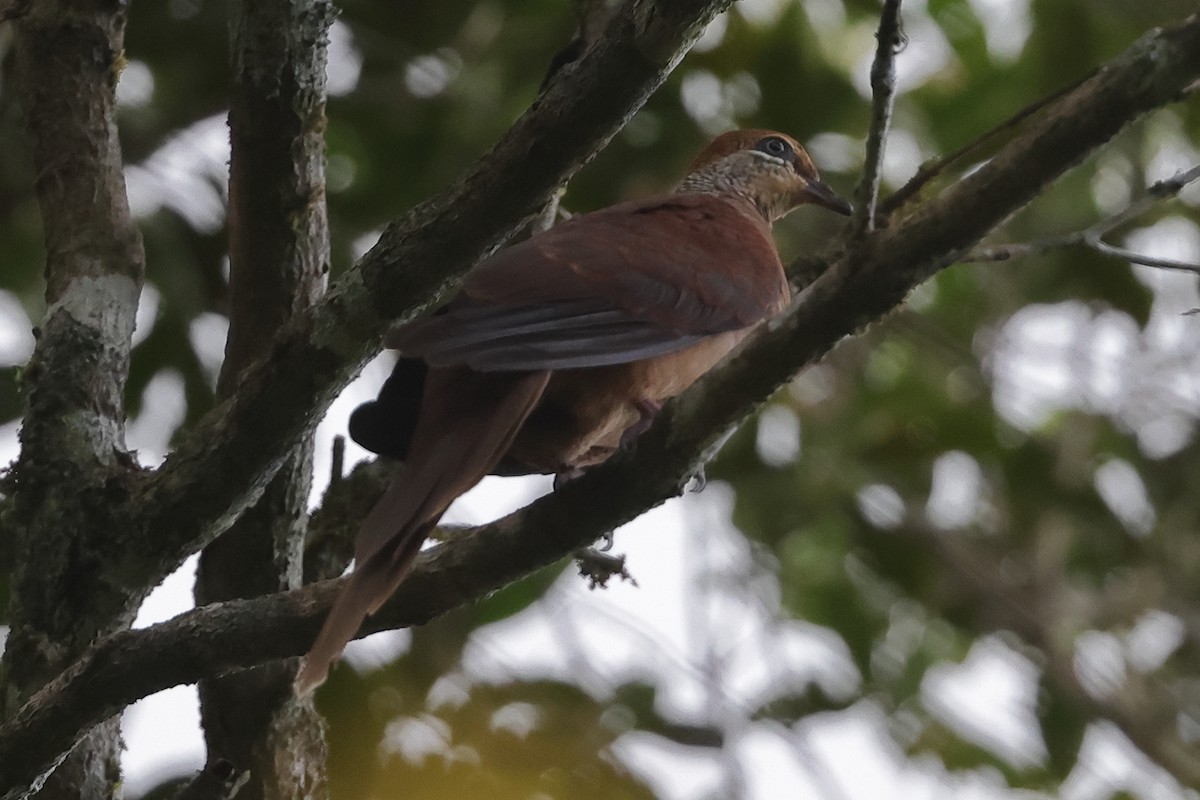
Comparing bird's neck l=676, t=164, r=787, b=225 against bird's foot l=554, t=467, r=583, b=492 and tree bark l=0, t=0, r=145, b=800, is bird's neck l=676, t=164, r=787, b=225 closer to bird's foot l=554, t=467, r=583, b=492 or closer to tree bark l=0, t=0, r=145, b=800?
bird's foot l=554, t=467, r=583, b=492

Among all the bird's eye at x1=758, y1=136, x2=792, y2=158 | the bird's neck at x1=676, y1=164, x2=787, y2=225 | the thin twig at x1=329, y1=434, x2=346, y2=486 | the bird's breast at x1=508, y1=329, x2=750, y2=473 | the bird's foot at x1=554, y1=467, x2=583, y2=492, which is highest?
the bird's eye at x1=758, y1=136, x2=792, y2=158

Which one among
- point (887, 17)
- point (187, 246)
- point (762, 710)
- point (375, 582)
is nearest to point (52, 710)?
point (375, 582)

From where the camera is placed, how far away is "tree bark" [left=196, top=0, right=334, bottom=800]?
2.71 metres

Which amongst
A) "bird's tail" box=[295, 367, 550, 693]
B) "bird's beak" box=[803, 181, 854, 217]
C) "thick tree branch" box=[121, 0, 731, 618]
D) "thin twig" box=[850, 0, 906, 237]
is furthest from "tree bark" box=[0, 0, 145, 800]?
"bird's beak" box=[803, 181, 854, 217]

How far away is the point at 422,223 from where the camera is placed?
2.46m

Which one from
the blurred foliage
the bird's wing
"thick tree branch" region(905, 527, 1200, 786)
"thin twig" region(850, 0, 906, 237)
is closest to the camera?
"thin twig" region(850, 0, 906, 237)

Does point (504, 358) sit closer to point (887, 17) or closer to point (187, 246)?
point (887, 17)

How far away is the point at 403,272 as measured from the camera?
2.49m

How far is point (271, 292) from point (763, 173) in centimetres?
194

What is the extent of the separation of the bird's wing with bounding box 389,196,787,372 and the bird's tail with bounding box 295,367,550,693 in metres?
0.12

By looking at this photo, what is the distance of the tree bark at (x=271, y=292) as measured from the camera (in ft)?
8.89

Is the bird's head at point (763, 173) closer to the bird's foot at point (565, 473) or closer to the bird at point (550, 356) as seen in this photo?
the bird at point (550, 356)

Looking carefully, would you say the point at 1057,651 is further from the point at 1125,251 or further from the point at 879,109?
the point at 879,109

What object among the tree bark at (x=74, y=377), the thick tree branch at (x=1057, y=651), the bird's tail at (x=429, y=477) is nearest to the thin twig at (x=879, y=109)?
the bird's tail at (x=429, y=477)
